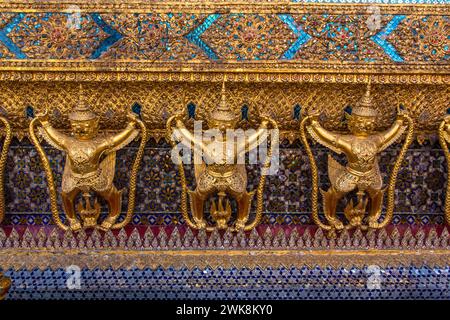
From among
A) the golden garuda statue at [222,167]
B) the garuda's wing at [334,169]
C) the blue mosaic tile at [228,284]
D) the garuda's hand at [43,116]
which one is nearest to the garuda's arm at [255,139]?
the golden garuda statue at [222,167]

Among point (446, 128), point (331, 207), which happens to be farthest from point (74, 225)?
point (446, 128)

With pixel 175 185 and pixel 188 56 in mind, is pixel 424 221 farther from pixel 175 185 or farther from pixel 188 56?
pixel 188 56

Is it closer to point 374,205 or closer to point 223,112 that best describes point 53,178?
point 223,112

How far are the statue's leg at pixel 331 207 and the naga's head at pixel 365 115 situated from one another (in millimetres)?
379

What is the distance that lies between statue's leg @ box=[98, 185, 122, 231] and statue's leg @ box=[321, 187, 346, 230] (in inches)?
43.6

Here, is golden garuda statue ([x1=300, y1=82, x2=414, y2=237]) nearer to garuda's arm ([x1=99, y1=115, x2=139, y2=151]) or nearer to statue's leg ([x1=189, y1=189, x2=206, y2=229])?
statue's leg ([x1=189, y1=189, x2=206, y2=229])

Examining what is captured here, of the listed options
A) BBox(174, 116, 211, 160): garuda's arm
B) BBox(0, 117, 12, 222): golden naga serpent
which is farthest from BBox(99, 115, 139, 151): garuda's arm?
BBox(0, 117, 12, 222): golden naga serpent

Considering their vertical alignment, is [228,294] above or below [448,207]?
below

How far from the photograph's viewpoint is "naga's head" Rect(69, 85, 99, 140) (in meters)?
2.55

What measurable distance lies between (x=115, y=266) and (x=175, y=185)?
0.56 m

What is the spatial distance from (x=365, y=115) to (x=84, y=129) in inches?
54.7

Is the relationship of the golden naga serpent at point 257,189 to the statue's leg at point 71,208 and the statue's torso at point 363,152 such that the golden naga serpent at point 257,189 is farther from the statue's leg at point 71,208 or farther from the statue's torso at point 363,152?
the statue's leg at point 71,208

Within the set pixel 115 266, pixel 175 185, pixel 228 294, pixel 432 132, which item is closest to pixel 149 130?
pixel 175 185

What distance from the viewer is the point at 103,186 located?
8.84 feet
